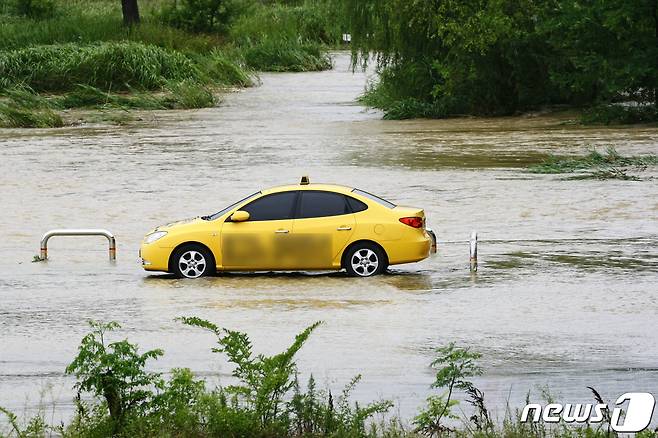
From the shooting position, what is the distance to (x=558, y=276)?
19.3 m

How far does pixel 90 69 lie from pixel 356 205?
3833 cm

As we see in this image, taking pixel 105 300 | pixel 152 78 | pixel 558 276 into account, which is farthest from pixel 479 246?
pixel 152 78

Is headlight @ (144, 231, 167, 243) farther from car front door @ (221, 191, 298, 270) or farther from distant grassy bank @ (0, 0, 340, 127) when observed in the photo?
distant grassy bank @ (0, 0, 340, 127)

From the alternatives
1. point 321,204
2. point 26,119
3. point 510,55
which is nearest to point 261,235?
point 321,204

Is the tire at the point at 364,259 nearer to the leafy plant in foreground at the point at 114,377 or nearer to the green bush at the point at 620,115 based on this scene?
the leafy plant in foreground at the point at 114,377

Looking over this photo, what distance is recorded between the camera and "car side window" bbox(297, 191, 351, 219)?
761 inches

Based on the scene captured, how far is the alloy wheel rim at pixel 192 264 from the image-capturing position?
19.5 metres

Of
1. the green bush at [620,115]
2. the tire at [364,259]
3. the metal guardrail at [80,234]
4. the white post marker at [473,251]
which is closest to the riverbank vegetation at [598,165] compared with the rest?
the green bush at [620,115]

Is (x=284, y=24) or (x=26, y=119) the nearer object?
(x=26, y=119)

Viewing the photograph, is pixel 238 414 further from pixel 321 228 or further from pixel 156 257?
pixel 156 257

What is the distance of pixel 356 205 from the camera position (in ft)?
63.5

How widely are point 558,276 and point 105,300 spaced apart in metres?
6.35

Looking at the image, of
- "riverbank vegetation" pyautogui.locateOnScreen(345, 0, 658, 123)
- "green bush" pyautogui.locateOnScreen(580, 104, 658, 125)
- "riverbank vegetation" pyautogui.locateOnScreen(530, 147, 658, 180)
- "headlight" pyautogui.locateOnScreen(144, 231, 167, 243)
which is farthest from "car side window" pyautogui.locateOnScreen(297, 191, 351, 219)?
"green bush" pyautogui.locateOnScreen(580, 104, 658, 125)

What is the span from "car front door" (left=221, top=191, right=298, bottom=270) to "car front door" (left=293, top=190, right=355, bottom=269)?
158 millimetres
